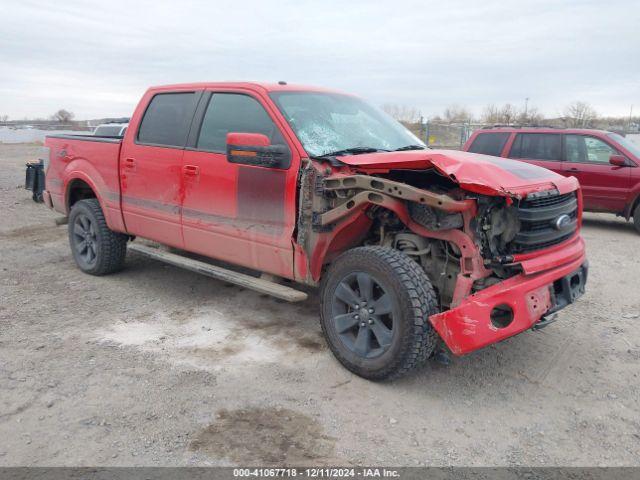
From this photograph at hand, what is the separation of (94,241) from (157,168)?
1.50m

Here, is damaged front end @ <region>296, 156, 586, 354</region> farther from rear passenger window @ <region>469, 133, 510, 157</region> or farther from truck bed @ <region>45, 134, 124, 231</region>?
rear passenger window @ <region>469, 133, 510, 157</region>

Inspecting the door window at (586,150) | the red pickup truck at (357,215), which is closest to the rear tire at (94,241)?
the red pickup truck at (357,215)

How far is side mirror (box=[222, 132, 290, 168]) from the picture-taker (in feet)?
12.8

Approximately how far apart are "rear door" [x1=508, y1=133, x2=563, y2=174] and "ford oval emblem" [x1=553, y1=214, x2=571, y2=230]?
6187 mm

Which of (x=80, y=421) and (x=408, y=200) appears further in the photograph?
(x=408, y=200)

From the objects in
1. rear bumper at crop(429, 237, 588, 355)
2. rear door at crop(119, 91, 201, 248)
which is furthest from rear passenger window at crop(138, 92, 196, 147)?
rear bumper at crop(429, 237, 588, 355)

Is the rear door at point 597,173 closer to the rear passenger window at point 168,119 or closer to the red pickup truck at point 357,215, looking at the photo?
the red pickup truck at point 357,215

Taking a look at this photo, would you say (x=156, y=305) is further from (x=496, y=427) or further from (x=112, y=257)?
(x=496, y=427)

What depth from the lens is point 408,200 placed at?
3619 millimetres

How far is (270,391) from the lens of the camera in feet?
11.6

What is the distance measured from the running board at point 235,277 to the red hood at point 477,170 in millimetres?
1061

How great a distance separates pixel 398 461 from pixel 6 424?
2209 millimetres

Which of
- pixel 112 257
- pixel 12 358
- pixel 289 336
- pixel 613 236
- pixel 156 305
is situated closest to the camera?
Result: pixel 12 358

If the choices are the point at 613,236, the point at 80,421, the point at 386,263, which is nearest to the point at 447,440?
the point at 386,263
